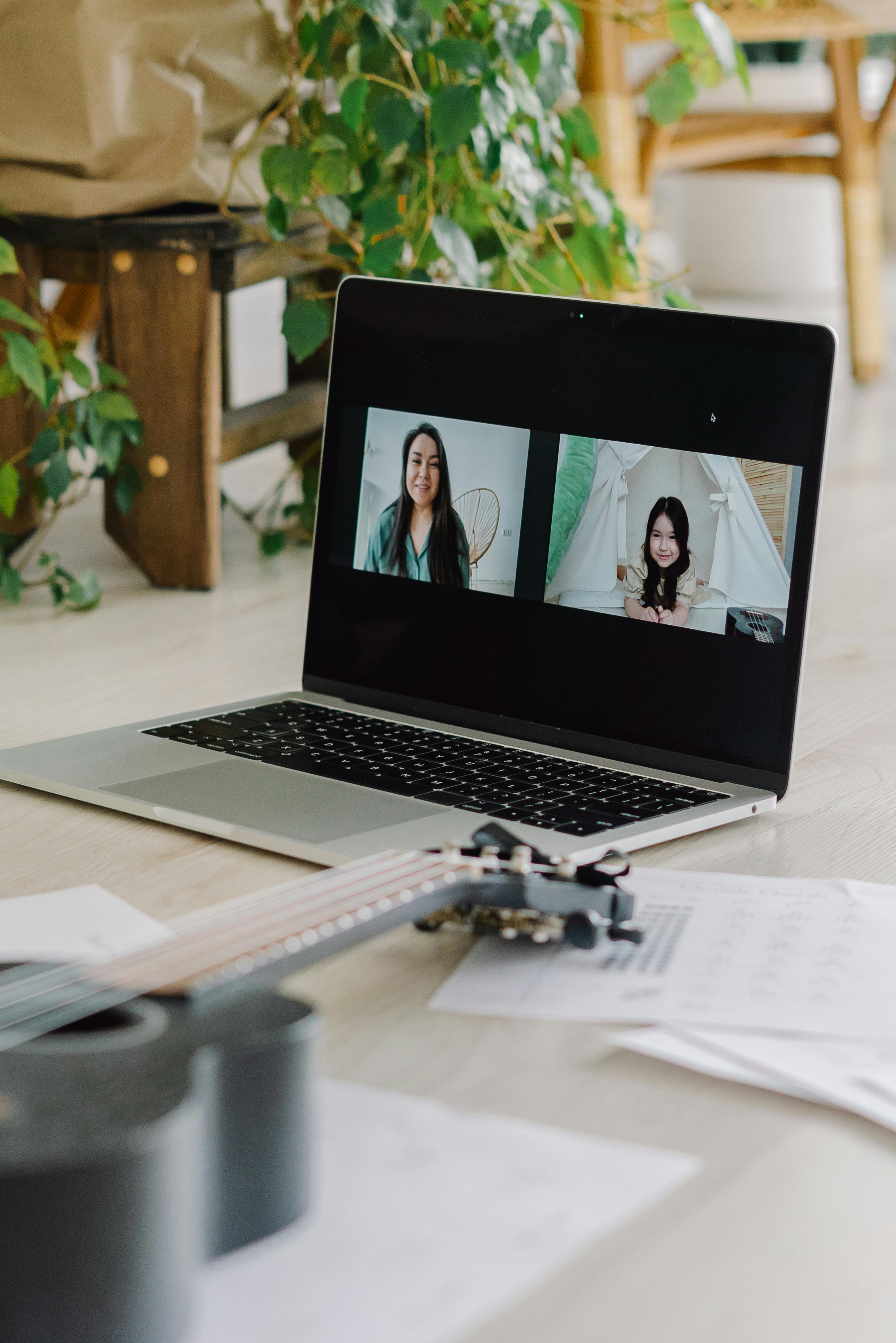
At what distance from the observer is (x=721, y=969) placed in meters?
0.48

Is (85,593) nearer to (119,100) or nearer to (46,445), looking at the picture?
(46,445)

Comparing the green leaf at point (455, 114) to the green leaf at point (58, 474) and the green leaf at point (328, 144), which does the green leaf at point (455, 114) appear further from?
the green leaf at point (58, 474)

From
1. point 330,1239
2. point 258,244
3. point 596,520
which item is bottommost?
point 330,1239

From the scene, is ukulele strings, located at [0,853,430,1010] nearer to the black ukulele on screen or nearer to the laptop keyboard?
the laptop keyboard

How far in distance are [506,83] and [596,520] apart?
52 cm

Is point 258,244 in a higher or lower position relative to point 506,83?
lower

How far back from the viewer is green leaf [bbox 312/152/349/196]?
1.08m

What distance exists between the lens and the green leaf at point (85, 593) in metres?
1.08

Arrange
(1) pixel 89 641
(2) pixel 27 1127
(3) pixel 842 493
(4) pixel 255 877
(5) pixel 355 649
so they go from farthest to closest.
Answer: (3) pixel 842 493
(1) pixel 89 641
(5) pixel 355 649
(4) pixel 255 877
(2) pixel 27 1127

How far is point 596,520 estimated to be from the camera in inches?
27.5

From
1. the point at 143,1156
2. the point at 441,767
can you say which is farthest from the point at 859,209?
the point at 143,1156

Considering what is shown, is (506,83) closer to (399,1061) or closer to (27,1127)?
(399,1061)

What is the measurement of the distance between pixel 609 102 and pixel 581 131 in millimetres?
409

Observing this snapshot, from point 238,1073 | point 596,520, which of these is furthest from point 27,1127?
point 596,520
